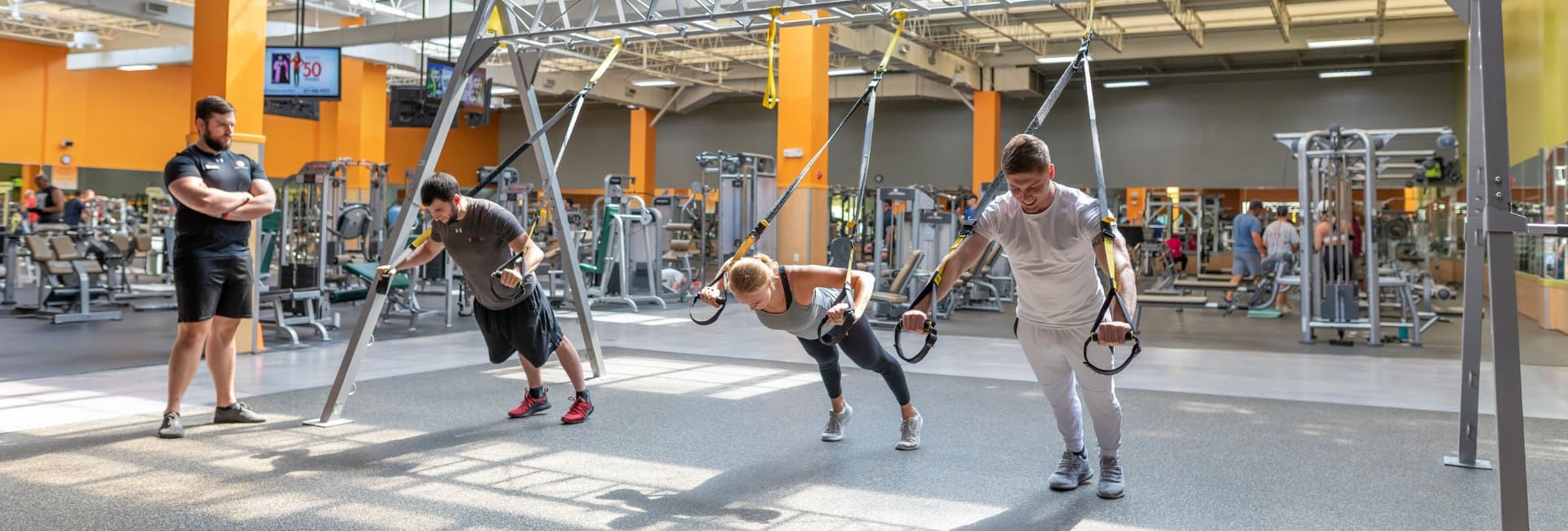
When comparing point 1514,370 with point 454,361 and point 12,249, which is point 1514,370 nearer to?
point 454,361

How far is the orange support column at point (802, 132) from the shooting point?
14.2 metres

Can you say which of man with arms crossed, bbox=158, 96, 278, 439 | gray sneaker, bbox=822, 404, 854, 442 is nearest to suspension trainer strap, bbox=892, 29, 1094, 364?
gray sneaker, bbox=822, 404, 854, 442

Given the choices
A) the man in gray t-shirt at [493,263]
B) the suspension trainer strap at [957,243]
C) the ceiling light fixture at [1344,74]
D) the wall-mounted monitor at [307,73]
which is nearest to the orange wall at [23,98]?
the wall-mounted monitor at [307,73]

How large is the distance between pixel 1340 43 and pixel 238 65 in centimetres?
1583

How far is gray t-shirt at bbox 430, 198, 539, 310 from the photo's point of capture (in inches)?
174

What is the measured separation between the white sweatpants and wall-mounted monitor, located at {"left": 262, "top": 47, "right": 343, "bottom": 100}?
8.87 m

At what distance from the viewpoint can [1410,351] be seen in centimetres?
796

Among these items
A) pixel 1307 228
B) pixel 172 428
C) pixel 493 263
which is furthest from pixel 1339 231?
pixel 172 428

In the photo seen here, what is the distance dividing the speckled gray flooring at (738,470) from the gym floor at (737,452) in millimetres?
15

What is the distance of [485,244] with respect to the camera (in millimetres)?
4434

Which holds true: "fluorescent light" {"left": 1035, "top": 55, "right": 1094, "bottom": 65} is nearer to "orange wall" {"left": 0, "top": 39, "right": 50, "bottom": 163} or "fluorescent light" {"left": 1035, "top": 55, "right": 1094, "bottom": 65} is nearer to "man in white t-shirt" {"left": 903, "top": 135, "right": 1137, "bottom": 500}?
"man in white t-shirt" {"left": 903, "top": 135, "right": 1137, "bottom": 500}

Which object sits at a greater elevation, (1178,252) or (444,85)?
(444,85)

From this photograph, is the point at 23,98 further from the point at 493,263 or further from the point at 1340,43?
the point at 1340,43

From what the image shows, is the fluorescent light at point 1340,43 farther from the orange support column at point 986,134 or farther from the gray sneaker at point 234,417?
the gray sneaker at point 234,417
